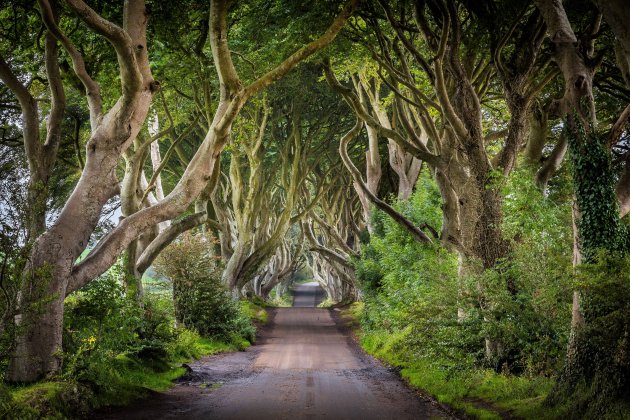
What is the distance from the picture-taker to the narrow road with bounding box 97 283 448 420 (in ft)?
31.1

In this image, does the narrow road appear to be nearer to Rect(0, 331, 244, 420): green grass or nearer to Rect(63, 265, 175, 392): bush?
Rect(0, 331, 244, 420): green grass

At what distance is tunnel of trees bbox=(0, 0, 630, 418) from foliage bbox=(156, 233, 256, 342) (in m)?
0.08

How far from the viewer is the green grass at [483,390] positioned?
28.3 feet

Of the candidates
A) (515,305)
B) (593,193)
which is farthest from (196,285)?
(593,193)

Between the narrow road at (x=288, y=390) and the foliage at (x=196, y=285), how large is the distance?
67.6 inches

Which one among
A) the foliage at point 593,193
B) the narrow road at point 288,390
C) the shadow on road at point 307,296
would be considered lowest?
the shadow on road at point 307,296

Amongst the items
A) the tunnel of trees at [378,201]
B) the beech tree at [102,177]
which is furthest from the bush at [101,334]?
the beech tree at [102,177]

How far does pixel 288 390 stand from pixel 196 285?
350 inches

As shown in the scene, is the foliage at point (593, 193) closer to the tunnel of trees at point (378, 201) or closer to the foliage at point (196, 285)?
the tunnel of trees at point (378, 201)

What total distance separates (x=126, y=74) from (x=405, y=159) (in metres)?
15.3

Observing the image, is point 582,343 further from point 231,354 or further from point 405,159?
point 405,159

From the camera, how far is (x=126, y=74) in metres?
9.74

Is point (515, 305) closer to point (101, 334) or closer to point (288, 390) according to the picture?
point (288, 390)

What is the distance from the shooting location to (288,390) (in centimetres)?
1183
